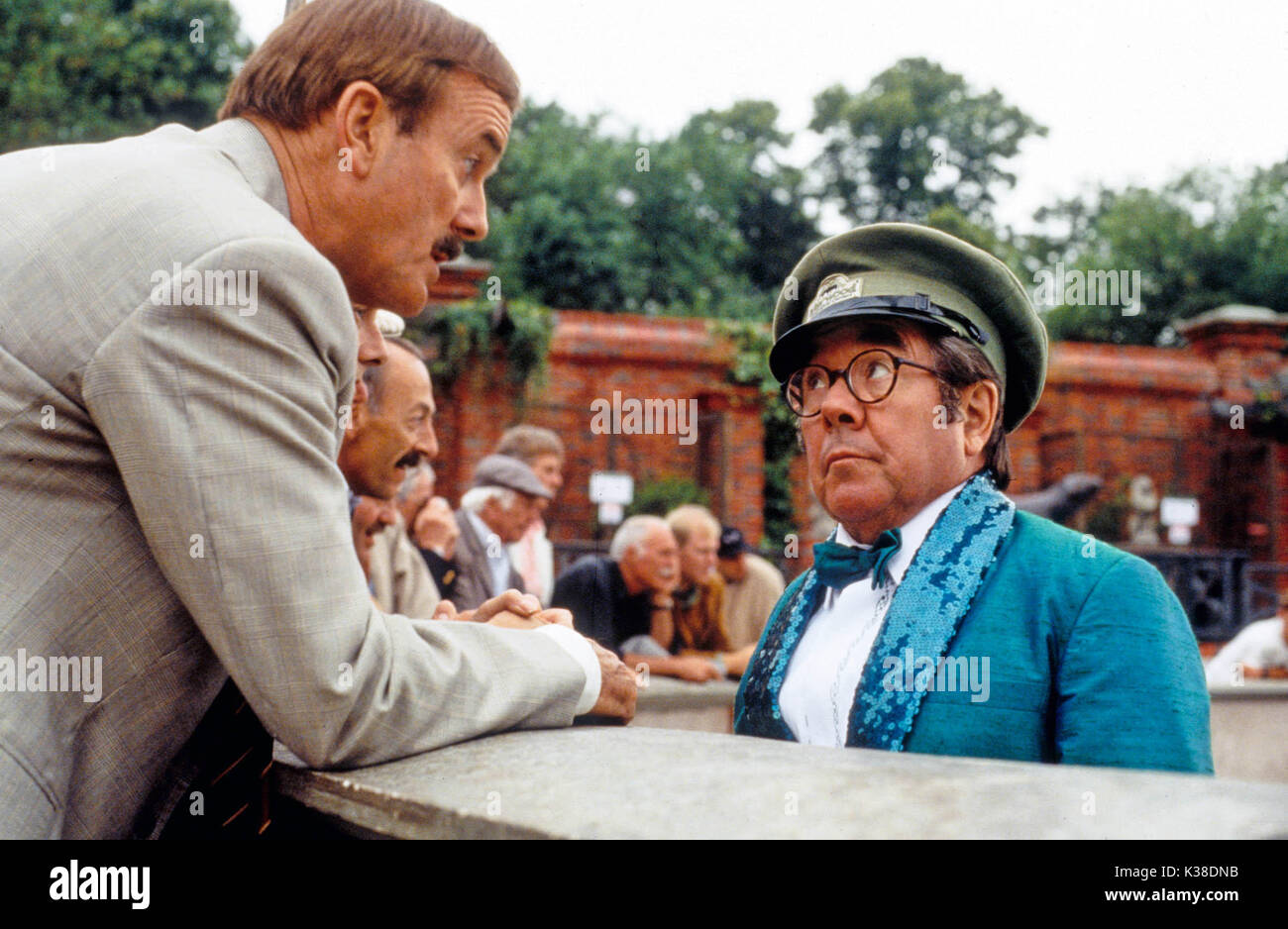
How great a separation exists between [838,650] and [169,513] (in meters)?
1.16

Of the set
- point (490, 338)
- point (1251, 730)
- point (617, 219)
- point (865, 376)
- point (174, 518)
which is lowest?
point (1251, 730)

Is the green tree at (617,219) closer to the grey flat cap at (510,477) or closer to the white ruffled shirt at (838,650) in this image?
the grey flat cap at (510,477)

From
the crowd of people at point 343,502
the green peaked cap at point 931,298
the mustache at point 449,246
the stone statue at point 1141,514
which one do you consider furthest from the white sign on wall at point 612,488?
the mustache at point 449,246

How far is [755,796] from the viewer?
0.94 meters

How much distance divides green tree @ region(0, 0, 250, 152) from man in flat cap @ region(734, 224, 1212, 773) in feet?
37.6

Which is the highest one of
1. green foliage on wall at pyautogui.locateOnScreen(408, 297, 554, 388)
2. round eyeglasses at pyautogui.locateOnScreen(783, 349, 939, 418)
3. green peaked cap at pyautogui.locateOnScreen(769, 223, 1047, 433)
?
green foliage on wall at pyautogui.locateOnScreen(408, 297, 554, 388)

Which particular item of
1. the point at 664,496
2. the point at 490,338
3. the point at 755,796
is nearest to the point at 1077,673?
the point at 755,796

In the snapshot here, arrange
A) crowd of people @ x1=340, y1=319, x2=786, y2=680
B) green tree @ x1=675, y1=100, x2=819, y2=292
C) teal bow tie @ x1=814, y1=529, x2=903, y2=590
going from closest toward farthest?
teal bow tie @ x1=814, y1=529, x2=903, y2=590, crowd of people @ x1=340, y1=319, x2=786, y2=680, green tree @ x1=675, y1=100, x2=819, y2=292

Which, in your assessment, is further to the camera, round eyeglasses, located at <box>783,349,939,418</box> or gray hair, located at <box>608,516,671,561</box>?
gray hair, located at <box>608,516,671,561</box>

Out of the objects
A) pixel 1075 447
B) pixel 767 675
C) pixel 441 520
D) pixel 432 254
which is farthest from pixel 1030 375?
pixel 1075 447

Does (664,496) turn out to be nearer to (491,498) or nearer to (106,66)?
(491,498)

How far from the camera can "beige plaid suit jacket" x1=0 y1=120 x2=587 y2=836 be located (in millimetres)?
1167

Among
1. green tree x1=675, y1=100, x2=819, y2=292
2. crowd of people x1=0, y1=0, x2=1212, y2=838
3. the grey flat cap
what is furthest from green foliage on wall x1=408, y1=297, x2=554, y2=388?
green tree x1=675, y1=100, x2=819, y2=292

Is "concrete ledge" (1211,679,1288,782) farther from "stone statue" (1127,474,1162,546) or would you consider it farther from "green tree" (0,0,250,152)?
"green tree" (0,0,250,152)
